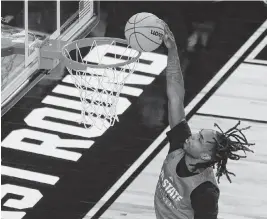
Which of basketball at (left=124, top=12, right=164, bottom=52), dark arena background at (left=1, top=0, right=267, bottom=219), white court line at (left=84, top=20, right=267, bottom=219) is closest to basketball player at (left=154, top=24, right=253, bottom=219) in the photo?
basketball at (left=124, top=12, right=164, bottom=52)

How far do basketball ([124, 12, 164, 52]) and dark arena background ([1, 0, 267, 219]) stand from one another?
1411 millimetres

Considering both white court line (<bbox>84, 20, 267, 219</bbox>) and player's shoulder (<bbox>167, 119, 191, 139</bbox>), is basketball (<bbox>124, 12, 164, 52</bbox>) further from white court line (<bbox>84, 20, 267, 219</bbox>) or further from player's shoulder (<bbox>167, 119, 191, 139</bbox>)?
white court line (<bbox>84, 20, 267, 219</bbox>)

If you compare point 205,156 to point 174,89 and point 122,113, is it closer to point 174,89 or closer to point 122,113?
point 174,89

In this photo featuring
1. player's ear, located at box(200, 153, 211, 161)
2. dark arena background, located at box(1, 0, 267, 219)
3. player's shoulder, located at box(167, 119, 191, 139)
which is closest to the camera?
player's ear, located at box(200, 153, 211, 161)

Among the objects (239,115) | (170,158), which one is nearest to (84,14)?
(239,115)

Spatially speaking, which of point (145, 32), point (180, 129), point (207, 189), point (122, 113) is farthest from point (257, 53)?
point (207, 189)

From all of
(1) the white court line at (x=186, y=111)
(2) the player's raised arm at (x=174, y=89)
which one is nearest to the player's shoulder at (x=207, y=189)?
(2) the player's raised arm at (x=174, y=89)

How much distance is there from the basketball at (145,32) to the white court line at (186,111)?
205 cm

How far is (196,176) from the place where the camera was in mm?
6492

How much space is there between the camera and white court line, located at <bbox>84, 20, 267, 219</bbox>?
8840mm

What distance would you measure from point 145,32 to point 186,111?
11.0ft

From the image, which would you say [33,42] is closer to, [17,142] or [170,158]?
[17,142]

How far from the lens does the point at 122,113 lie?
10273 millimetres

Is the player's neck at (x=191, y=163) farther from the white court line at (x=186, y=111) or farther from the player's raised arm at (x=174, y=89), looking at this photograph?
the white court line at (x=186, y=111)
